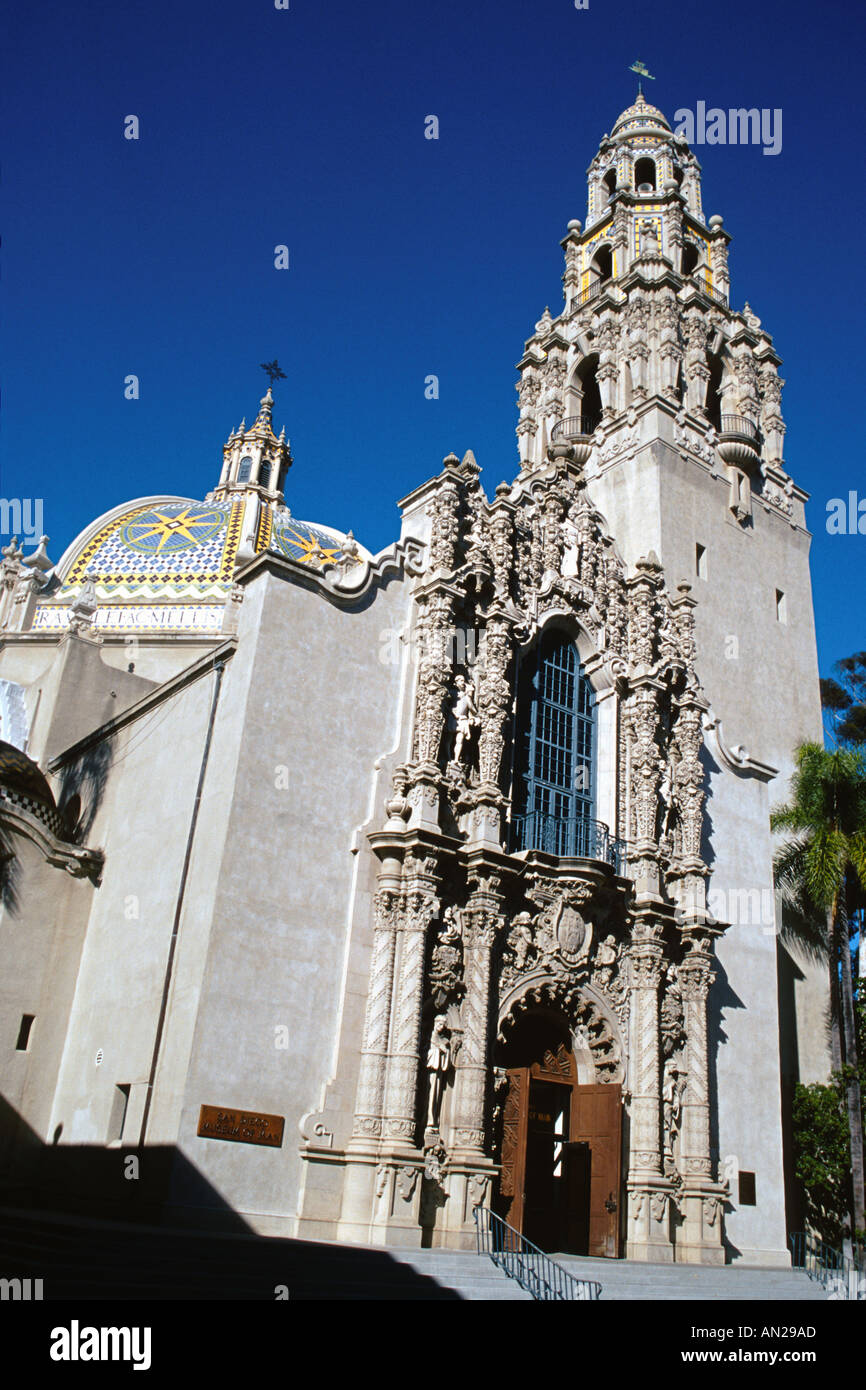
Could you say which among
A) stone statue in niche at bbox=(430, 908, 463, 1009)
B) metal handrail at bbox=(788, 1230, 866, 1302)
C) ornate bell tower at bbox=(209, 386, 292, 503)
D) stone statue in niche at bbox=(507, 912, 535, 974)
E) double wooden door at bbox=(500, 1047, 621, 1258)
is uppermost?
ornate bell tower at bbox=(209, 386, 292, 503)

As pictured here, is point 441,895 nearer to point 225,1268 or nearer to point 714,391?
point 225,1268

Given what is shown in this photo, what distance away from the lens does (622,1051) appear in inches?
782

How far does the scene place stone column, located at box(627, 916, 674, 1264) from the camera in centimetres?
1869

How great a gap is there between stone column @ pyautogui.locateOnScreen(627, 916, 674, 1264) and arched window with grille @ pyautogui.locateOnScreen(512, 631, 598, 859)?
202 centimetres

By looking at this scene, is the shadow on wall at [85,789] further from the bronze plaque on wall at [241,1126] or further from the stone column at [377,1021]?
the bronze plaque on wall at [241,1126]

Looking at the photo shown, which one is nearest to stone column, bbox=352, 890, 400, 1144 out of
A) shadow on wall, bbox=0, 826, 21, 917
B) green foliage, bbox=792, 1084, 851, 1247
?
shadow on wall, bbox=0, 826, 21, 917

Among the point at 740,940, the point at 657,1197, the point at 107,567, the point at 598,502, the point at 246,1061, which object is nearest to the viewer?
the point at 246,1061

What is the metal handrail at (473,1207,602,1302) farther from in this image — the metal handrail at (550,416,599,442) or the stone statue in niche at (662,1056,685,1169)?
the metal handrail at (550,416,599,442)

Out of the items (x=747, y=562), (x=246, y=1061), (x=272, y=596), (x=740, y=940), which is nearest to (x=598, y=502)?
(x=747, y=562)

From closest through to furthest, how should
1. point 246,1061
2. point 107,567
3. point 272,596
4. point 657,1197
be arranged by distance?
1. point 246,1061
2. point 272,596
3. point 657,1197
4. point 107,567

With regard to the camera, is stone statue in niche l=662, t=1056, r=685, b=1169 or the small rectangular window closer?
the small rectangular window

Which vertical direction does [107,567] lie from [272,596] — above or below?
above

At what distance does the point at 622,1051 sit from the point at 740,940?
5143 mm
